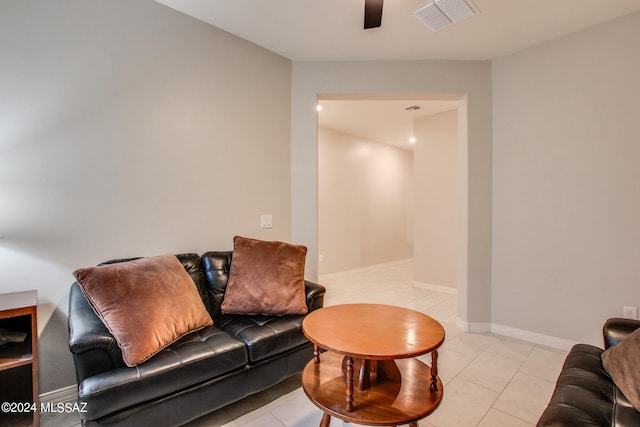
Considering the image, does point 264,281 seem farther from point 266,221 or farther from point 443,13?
point 443,13

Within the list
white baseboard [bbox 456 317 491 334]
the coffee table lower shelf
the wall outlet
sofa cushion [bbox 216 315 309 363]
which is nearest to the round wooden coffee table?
the coffee table lower shelf

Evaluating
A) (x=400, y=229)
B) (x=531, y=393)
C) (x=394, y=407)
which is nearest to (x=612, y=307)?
(x=531, y=393)

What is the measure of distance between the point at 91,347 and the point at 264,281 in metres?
1.05

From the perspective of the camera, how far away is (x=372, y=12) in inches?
75.1

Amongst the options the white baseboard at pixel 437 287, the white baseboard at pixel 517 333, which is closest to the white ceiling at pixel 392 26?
the white baseboard at pixel 517 333

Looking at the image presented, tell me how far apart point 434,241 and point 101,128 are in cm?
452

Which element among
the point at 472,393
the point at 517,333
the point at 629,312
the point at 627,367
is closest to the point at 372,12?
the point at 627,367

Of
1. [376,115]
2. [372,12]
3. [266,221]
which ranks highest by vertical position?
[376,115]

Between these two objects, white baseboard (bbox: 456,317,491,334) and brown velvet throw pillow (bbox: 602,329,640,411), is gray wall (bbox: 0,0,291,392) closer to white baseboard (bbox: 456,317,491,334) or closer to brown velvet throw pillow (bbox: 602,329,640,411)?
white baseboard (bbox: 456,317,491,334)

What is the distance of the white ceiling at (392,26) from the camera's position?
234 centimetres

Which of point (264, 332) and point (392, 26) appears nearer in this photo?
point (264, 332)

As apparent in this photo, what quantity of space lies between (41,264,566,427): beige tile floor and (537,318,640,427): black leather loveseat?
52 cm

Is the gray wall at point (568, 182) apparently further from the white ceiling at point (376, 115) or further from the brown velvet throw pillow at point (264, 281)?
the brown velvet throw pillow at point (264, 281)

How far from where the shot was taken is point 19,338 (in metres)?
1.68
